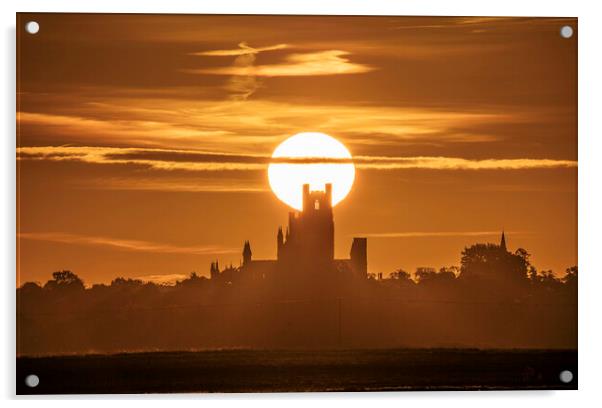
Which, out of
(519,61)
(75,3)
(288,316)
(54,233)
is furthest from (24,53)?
(519,61)

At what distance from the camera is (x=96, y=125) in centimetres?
347

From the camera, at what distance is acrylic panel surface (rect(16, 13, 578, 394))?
3.45 m

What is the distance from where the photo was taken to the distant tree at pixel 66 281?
344 centimetres

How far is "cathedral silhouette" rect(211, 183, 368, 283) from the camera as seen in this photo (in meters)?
3.47

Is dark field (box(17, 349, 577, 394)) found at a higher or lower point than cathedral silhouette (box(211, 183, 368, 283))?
lower

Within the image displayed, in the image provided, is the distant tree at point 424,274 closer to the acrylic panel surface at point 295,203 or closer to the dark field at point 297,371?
the acrylic panel surface at point 295,203

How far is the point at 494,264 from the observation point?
351 cm

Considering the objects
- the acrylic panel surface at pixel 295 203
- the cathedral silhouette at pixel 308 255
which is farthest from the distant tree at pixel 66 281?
the cathedral silhouette at pixel 308 255

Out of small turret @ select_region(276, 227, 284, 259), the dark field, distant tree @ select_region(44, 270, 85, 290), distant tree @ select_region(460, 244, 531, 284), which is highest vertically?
small turret @ select_region(276, 227, 284, 259)

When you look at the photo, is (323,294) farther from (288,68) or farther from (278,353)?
(288,68)

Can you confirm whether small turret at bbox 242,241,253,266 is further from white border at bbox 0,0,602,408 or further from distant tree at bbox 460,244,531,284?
distant tree at bbox 460,244,531,284

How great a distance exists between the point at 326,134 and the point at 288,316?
685 millimetres

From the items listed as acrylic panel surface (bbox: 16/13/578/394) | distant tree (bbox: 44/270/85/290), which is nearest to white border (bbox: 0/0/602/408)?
acrylic panel surface (bbox: 16/13/578/394)
